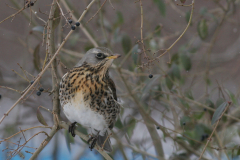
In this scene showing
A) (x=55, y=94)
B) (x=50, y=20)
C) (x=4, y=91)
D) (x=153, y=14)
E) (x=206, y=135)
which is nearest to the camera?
(x=50, y=20)

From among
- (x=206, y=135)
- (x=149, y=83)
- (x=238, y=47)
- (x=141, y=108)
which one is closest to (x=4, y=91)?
(x=141, y=108)

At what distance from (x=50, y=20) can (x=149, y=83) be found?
911 millimetres

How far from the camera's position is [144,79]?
364 centimetres

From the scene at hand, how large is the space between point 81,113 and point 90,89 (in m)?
0.19

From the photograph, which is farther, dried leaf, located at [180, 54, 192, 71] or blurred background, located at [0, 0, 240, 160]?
dried leaf, located at [180, 54, 192, 71]

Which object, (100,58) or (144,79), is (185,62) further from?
(100,58)

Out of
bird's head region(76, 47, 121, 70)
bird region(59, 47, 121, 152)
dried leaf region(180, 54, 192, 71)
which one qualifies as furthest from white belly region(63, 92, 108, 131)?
dried leaf region(180, 54, 192, 71)

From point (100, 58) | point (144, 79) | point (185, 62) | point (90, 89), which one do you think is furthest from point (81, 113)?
point (144, 79)

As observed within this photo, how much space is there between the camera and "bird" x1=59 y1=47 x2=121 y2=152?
7.52ft

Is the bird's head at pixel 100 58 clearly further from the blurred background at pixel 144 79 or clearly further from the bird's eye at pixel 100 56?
the blurred background at pixel 144 79

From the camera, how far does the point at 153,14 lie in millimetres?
4629

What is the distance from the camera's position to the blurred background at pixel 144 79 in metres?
2.61

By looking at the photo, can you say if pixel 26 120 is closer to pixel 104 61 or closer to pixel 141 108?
pixel 141 108

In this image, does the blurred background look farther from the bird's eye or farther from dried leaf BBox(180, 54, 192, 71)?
the bird's eye
